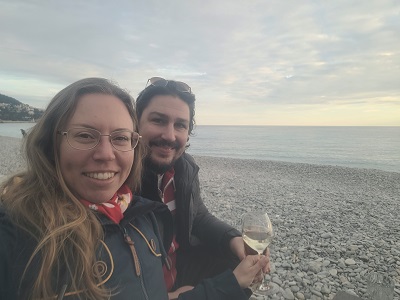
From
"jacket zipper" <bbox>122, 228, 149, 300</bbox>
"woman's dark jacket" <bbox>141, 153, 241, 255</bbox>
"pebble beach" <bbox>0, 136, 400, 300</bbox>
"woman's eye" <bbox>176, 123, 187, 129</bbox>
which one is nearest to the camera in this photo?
"jacket zipper" <bbox>122, 228, 149, 300</bbox>

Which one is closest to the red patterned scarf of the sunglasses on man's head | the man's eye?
the man's eye

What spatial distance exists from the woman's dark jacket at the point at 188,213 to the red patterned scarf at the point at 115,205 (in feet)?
2.42

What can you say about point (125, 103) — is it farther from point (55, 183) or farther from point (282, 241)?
point (282, 241)

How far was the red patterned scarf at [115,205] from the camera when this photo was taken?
5.49 feet

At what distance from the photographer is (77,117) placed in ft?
5.30

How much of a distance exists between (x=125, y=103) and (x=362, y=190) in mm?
15183

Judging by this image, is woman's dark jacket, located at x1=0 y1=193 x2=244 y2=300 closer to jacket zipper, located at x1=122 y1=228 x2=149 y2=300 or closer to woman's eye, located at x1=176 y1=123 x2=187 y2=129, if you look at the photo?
jacket zipper, located at x1=122 y1=228 x2=149 y2=300

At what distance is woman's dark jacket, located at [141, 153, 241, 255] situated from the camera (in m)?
2.72

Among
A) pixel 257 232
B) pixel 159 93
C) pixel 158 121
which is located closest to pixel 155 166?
pixel 158 121

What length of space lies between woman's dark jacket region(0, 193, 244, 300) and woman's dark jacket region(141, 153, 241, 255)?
0.64 m

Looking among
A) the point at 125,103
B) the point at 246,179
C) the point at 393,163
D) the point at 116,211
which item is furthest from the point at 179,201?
the point at 393,163

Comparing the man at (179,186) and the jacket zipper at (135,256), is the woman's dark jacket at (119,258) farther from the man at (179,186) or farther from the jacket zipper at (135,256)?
the man at (179,186)

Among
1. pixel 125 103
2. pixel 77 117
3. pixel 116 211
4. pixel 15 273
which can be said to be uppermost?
pixel 125 103

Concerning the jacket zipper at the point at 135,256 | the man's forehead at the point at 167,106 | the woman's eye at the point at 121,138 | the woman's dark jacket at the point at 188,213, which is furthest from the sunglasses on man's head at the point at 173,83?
the jacket zipper at the point at 135,256
